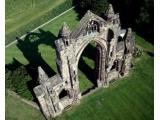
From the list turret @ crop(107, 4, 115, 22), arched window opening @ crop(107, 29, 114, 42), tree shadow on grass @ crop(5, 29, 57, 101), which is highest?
turret @ crop(107, 4, 115, 22)

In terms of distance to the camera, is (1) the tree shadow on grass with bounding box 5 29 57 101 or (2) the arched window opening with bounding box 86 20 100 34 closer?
(2) the arched window opening with bounding box 86 20 100 34

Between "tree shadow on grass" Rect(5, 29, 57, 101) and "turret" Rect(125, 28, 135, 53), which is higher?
"turret" Rect(125, 28, 135, 53)

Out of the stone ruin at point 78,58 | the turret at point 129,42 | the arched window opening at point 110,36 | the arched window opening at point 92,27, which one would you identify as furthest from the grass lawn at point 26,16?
the turret at point 129,42

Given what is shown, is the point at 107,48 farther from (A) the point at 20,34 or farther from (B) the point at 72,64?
(A) the point at 20,34

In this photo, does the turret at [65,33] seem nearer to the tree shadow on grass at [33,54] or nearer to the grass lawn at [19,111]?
the tree shadow on grass at [33,54]

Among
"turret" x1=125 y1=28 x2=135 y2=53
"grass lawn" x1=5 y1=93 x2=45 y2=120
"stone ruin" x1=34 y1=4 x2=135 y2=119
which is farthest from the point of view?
"grass lawn" x1=5 y1=93 x2=45 y2=120

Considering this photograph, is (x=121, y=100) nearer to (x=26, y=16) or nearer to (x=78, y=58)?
(x=78, y=58)

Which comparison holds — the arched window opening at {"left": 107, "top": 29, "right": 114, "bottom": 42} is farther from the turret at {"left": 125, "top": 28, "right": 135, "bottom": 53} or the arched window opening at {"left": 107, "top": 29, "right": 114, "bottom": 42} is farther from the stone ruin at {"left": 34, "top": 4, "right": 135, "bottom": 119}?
the turret at {"left": 125, "top": 28, "right": 135, "bottom": 53}

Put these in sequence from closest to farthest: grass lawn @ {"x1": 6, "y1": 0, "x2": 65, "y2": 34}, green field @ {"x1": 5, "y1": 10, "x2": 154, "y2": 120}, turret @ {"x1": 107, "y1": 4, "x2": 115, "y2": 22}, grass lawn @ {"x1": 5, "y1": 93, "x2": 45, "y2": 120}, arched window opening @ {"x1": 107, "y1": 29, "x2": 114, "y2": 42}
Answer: turret @ {"x1": 107, "y1": 4, "x2": 115, "y2": 22} → arched window opening @ {"x1": 107, "y1": 29, "x2": 114, "y2": 42} → green field @ {"x1": 5, "y1": 10, "x2": 154, "y2": 120} → grass lawn @ {"x1": 5, "y1": 93, "x2": 45, "y2": 120} → grass lawn @ {"x1": 6, "y1": 0, "x2": 65, "y2": 34}

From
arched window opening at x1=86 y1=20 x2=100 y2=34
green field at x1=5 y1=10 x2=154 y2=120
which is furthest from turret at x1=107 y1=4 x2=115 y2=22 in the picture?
green field at x1=5 y1=10 x2=154 y2=120
